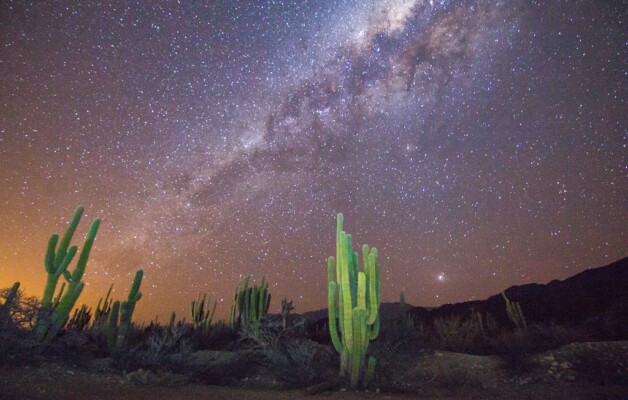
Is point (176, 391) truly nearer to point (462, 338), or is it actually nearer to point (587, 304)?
point (462, 338)

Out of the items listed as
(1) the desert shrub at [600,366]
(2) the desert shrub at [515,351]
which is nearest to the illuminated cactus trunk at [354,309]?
(2) the desert shrub at [515,351]

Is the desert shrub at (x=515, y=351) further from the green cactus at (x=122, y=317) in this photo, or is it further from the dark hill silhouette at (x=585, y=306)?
the green cactus at (x=122, y=317)

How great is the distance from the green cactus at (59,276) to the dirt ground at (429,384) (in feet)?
4.29

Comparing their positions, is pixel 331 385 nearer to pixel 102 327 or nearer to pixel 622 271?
pixel 102 327

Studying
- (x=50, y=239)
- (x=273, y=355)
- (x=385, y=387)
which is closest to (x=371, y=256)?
(x=385, y=387)

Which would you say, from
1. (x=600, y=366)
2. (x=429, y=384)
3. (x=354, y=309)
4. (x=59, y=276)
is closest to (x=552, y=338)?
(x=600, y=366)

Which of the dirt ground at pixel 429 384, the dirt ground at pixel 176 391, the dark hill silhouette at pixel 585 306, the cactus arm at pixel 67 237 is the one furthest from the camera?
the dark hill silhouette at pixel 585 306

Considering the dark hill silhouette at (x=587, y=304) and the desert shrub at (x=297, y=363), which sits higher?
the dark hill silhouette at (x=587, y=304)

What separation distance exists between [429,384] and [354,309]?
102 inches

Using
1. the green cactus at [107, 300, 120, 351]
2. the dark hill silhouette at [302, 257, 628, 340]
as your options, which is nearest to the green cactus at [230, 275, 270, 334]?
the dark hill silhouette at [302, 257, 628, 340]

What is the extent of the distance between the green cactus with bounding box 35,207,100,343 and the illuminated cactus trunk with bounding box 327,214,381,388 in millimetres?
5877

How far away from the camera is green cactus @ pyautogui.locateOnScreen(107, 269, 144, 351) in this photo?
28.9 feet

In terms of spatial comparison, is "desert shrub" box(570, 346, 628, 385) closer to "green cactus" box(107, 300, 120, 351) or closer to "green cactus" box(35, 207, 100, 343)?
"green cactus" box(107, 300, 120, 351)

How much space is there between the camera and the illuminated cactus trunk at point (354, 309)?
7.30 metres
